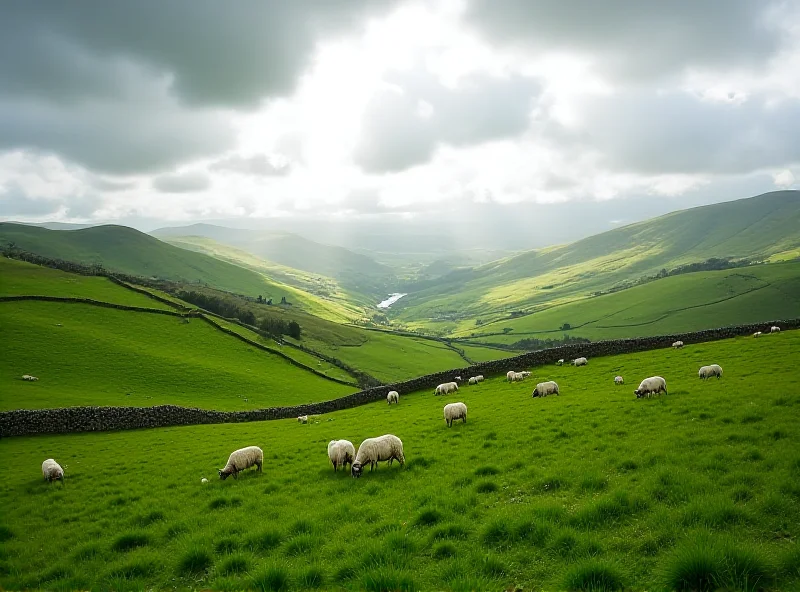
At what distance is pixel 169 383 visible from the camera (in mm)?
49312

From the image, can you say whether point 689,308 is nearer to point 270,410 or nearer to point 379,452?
point 270,410

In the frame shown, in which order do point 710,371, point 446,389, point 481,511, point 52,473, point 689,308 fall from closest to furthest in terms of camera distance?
point 481,511
point 52,473
point 710,371
point 446,389
point 689,308

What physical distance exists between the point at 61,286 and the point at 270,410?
60898 millimetres

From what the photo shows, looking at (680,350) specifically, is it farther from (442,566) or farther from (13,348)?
(13,348)

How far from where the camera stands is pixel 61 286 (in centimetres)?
7431

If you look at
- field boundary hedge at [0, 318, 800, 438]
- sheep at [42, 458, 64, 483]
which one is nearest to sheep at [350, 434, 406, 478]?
sheep at [42, 458, 64, 483]

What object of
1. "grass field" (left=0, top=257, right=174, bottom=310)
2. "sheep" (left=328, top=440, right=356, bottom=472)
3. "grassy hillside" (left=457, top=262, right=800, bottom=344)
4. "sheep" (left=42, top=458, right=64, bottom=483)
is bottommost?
"grassy hillside" (left=457, top=262, right=800, bottom=344)

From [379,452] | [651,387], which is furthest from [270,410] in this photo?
[651,387]

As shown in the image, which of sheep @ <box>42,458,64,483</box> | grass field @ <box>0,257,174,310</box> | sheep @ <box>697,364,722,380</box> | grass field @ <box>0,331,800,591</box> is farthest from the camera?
grass field @ <box>0,257,174,310</box>

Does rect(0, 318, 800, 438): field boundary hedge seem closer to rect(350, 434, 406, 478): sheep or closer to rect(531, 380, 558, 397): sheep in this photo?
rect(531, 380, 558, 397): sheep

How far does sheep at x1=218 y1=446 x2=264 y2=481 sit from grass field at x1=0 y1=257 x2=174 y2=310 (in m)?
67.7

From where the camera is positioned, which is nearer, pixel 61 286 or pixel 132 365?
pixel 132 365

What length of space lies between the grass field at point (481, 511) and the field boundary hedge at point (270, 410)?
11741mm

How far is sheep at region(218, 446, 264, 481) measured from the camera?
17.1m
